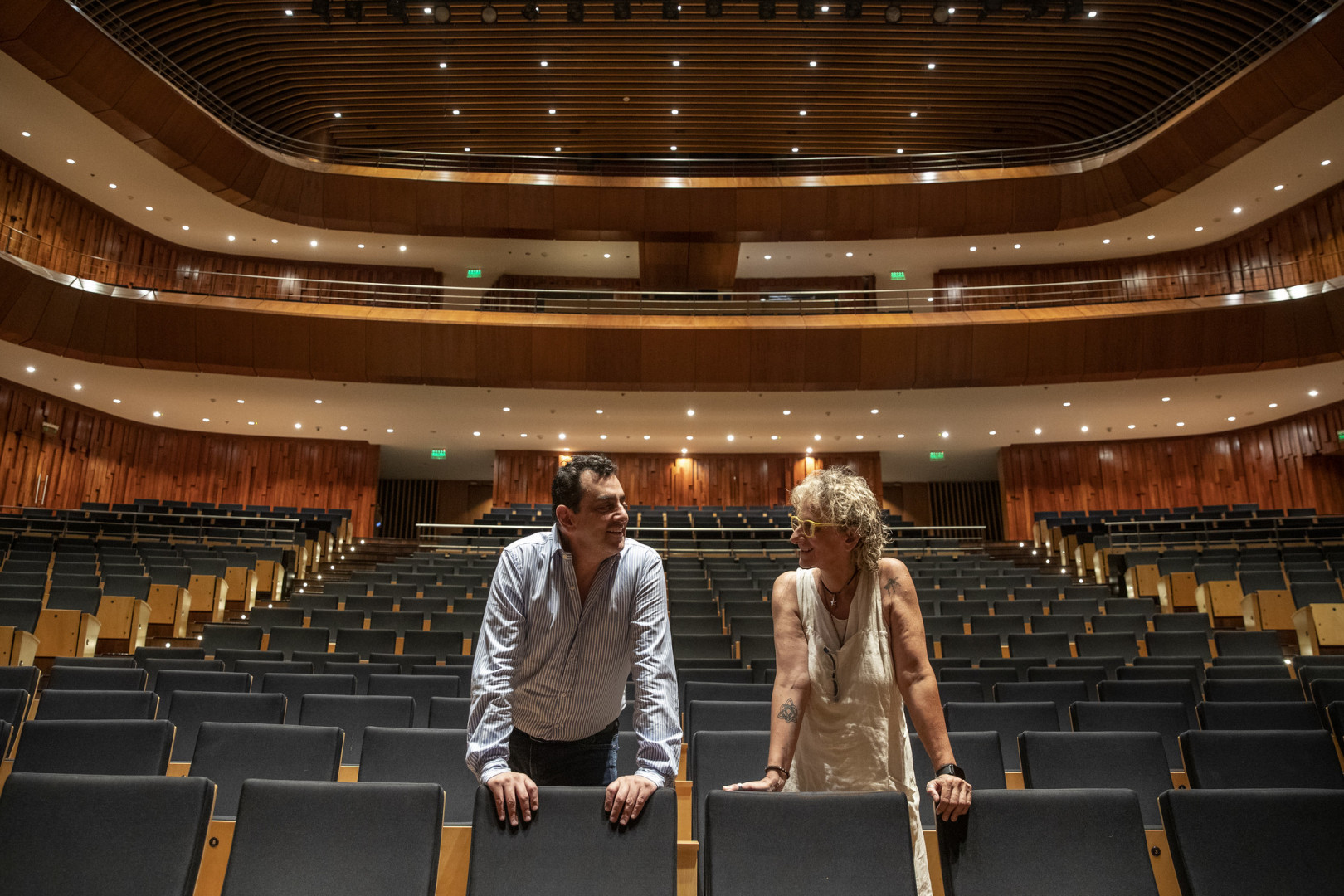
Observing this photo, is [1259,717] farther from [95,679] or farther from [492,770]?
[95,679]

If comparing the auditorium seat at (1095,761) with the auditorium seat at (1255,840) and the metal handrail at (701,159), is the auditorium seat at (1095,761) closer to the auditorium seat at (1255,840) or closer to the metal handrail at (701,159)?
the auditorium seat at (1255,840)

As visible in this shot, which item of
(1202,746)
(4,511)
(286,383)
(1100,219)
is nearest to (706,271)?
(1100,219)

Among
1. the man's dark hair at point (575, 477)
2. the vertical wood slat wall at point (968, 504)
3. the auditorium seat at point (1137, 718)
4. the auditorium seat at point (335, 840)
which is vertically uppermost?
the vertical wood slat wall at point (968, 504)

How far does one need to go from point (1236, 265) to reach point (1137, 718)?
1341 centimetres

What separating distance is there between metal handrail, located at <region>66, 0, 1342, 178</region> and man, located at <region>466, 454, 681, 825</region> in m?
12.6

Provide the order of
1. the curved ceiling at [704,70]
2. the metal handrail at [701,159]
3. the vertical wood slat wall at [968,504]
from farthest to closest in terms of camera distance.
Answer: the vertical wood slat wall at [968,504], the metal handrail at [701,159], the curved ceiling at [704,70]

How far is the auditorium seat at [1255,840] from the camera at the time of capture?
1811 millimetres

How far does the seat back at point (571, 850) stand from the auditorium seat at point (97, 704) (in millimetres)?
2508

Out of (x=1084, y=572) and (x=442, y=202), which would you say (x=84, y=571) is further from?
(x=1084, y=572)

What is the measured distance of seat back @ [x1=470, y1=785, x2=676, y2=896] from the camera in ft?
5.73

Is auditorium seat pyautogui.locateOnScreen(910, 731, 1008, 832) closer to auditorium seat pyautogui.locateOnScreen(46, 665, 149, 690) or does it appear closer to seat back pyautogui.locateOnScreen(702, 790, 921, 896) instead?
seat back pyautogui.locateOnScreen(702, 790, 921, 896)

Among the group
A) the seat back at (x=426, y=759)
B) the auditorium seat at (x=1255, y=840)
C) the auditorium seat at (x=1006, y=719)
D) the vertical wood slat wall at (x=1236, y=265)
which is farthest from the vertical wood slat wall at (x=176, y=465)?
the auditorium seat at (x=1255, y=840)

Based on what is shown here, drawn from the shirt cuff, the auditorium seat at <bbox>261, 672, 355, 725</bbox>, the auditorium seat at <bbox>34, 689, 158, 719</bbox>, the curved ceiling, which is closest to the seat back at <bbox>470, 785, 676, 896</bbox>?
the shirt cuff

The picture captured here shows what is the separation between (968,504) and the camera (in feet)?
61.1
